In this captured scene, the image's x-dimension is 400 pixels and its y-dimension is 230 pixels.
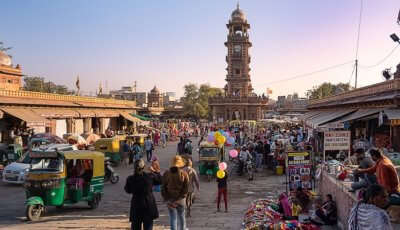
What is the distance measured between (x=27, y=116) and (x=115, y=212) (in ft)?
Result: 51.9

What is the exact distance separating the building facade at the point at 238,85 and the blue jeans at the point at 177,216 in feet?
224

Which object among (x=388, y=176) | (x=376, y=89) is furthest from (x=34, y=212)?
(x=376, y=89)

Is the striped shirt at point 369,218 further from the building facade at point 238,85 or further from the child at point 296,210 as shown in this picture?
the building facade at point 238,85

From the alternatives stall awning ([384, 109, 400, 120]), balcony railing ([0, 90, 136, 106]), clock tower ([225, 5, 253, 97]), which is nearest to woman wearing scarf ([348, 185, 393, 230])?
stall awning ([384, 109, 400, 120])

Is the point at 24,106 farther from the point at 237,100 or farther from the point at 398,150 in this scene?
the point at 237,100

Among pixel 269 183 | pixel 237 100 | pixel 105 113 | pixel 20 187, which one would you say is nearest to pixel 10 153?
pixel 20 187

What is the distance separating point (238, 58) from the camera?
79.2 m

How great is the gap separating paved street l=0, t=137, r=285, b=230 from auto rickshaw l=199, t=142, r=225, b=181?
1.78m

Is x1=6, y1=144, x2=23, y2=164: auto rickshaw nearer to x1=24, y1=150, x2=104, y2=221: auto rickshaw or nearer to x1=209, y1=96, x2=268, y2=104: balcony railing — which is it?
x1=24, y1=150, x2=104, y2=221: auto rickshaw

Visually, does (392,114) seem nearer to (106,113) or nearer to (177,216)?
(177,216)

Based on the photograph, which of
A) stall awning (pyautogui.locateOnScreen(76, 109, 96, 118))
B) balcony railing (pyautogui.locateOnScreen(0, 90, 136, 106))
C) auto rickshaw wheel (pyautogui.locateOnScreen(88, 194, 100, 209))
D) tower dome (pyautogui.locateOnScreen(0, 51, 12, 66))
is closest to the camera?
auto rickshaw wheel (pyautogui.locateOnScreen(88, 194, 100, 209))

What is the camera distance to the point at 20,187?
48.0 ft

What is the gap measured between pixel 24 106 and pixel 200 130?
1139 inches

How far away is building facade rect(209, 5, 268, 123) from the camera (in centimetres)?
7688
